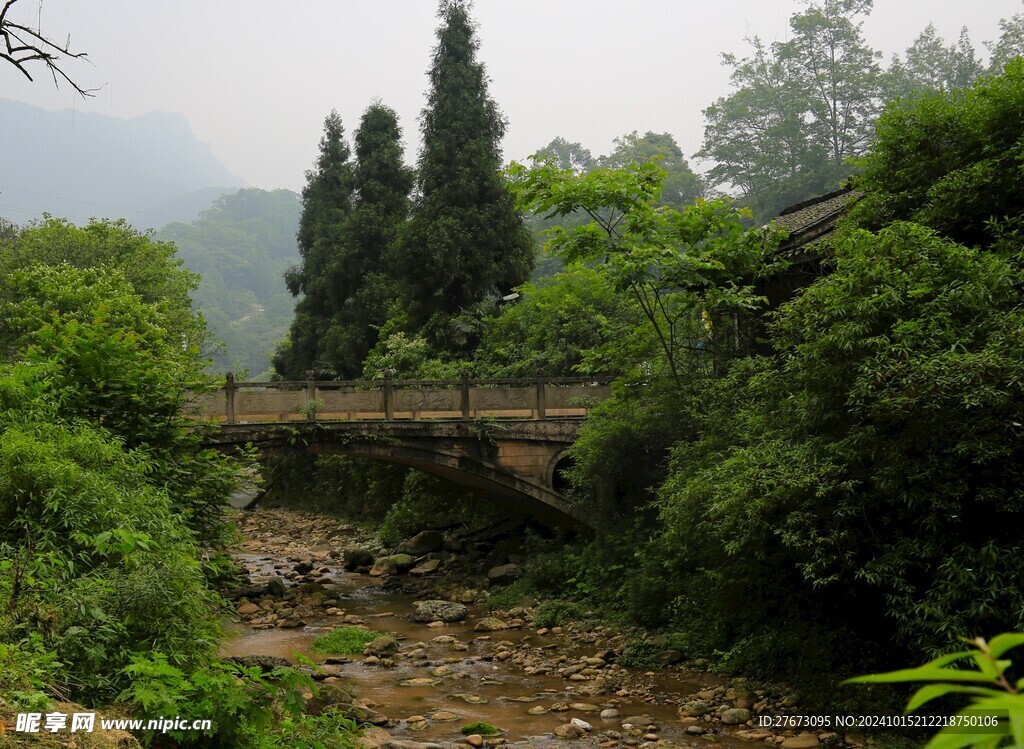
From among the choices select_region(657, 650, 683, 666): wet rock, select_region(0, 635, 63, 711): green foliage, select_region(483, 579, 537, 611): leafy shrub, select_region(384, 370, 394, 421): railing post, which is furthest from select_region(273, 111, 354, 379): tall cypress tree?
select_region(0, 635, 63, 711): green foliage

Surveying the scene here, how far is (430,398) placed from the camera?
17.7 meters

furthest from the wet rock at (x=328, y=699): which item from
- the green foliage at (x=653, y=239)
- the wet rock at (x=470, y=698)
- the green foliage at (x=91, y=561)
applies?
the green foliage at (x=653, y=239)

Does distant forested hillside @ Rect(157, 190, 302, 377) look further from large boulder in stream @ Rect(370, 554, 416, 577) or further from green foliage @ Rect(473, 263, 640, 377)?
large boulder in stream @ Rect(370, 554, 416, 577)

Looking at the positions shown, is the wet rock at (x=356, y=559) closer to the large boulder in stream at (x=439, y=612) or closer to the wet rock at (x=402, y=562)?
the wet rock at (x=402, y=562)

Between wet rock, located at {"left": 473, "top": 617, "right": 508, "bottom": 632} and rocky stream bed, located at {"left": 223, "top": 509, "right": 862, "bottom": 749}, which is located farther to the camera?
wet rock, located at {"left": 473, "top": 617, "right": 508, "bottom": 632}

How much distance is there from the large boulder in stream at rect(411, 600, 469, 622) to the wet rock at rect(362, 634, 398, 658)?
2.03 metres

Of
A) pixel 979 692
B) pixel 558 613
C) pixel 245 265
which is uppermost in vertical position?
pixel 245 265

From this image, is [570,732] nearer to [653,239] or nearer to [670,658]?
[670,658]

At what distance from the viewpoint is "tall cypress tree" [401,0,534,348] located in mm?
24266

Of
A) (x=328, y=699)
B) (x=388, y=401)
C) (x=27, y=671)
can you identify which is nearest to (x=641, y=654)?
(x=328, y=699)

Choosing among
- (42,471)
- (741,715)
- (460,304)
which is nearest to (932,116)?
(741,715)

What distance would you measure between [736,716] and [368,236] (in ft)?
76.3

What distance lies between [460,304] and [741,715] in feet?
56.3

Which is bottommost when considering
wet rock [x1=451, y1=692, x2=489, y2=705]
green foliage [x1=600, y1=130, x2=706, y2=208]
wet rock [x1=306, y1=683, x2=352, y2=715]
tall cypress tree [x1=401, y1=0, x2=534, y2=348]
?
wet rock [x1=451, y1=692, x2=489, y2=705]
